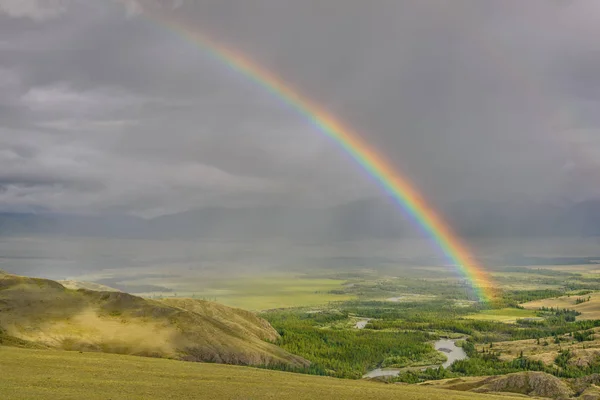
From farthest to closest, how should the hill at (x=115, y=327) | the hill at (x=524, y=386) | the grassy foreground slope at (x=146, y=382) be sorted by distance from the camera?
the hill at (x=115, y=327)
the hill at (x=524, y=386)
the grassy foreground slope at (x=146, y=382)

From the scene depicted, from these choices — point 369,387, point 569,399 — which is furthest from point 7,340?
point 569,399

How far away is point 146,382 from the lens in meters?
77.0

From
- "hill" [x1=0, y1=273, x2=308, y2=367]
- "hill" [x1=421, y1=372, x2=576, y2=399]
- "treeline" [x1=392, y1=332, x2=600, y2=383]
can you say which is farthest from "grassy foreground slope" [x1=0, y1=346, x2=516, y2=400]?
"treeline" [x1=392, y1=332, x2=600, y2=383]

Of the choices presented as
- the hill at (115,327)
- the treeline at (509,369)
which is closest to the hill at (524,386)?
the treeline at (509,369)

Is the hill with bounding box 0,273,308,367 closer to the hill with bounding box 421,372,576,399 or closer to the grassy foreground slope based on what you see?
the grassy foreground slope

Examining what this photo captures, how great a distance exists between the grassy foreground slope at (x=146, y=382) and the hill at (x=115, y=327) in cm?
3699

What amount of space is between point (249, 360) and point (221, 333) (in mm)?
14846

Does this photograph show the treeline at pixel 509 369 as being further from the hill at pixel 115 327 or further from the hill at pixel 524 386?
the hill at pixel 115 327

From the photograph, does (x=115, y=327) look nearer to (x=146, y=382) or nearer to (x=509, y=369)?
(x=146, y=382)

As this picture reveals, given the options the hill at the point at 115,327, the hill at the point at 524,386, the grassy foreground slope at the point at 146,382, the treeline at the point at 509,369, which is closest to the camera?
the grassy foreground slope at the point at 146,382

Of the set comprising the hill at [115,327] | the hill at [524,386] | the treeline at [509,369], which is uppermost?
the hill at [115,327]

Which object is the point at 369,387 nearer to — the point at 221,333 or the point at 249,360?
the point at 249,360

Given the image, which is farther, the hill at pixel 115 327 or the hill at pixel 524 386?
the hill at pixel 115 327

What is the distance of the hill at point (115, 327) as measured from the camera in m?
133
